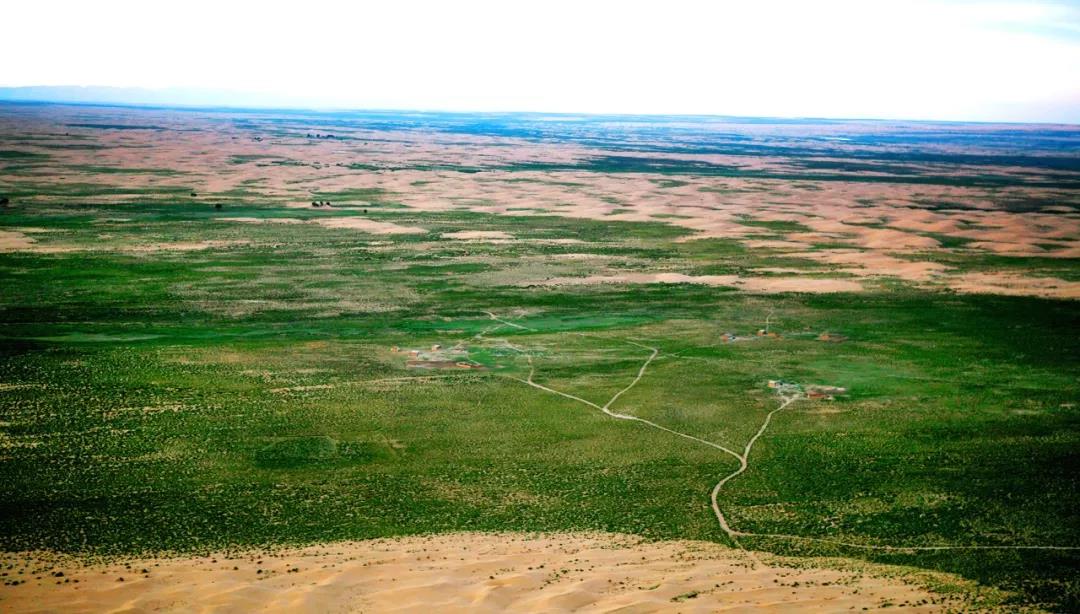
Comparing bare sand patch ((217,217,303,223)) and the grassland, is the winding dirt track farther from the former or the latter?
bare sand patch ((217,217,303,223))

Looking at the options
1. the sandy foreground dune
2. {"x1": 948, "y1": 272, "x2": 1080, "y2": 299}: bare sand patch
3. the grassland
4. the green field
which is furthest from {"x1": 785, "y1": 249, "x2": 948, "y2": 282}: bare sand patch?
the sandy foreground dune

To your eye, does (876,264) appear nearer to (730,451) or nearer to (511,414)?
(730,451)

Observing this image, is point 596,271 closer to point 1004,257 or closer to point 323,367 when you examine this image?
point 323,367

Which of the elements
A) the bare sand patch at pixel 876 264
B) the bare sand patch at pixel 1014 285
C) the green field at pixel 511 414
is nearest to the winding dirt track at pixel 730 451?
the green field at pixel 511 414

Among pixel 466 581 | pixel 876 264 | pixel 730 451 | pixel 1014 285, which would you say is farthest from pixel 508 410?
pixel 876 264

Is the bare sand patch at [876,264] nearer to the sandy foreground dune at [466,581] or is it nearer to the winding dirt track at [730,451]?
the winding dirt track at [730,451]

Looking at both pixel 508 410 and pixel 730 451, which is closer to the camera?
pixel 730 451
